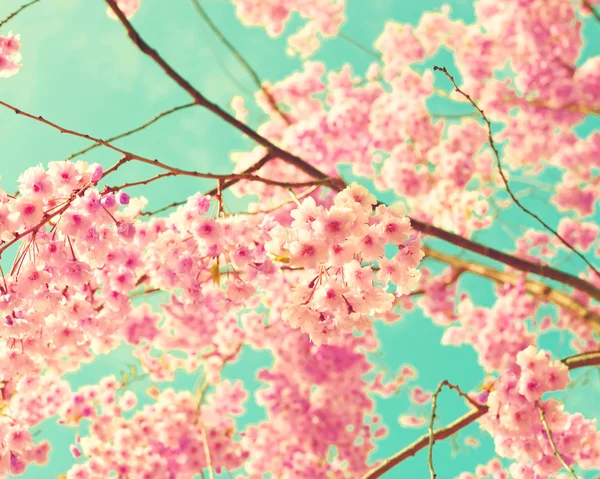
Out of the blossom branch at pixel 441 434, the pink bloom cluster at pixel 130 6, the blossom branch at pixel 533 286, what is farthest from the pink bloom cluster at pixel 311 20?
the blossom branch at pixel 441 434

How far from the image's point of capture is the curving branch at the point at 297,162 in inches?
118

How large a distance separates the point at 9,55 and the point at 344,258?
2.17 m

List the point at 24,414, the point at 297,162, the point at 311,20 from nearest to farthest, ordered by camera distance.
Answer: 1. the point at 297,162
2. the point at 24,414
3. the point at 311,20

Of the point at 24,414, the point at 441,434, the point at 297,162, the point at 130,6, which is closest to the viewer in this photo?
the point at 441,434

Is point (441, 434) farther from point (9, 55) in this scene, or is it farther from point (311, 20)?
point (311, 20)

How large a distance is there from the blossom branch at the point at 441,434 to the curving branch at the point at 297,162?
794 millimetres

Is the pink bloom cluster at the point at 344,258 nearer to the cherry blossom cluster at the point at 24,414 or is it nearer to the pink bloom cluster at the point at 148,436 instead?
the cherry blossom cluster at the point at 24,414

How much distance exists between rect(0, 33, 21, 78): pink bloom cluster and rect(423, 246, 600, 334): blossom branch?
4430 mm

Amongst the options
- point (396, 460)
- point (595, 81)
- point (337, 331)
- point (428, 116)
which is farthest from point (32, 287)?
point (595, 81)

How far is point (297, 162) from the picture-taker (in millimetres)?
3473

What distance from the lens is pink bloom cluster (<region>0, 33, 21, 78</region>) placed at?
287cm

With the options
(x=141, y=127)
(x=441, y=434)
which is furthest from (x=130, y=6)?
(x=441, y=434)

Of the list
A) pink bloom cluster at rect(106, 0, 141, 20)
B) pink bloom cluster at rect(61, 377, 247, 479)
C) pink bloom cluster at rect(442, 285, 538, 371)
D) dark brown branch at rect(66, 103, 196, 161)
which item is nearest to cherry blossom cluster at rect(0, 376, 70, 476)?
pink bloom cluster at rect(61, 377, 247, 479)

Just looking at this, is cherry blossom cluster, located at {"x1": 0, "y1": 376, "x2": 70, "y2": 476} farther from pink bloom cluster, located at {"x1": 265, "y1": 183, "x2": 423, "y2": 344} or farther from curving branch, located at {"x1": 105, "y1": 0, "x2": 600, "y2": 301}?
curving branch, located at {"x1": 105, "y1": 0, "x2": 600, "y2": 301}
